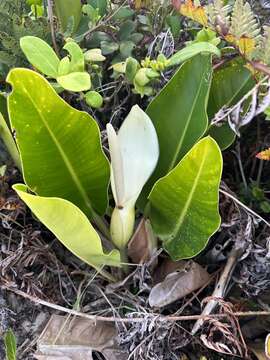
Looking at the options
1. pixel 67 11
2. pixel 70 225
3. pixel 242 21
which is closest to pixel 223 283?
pixel 70 225

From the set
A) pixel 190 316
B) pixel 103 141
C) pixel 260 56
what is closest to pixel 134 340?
pixel 190 316

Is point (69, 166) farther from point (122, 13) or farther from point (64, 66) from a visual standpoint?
point (122, 13)

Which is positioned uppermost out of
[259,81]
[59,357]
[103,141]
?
[259,81]

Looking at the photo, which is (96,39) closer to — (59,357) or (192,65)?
(192,65)

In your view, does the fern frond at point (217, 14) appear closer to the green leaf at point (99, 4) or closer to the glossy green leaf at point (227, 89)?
the glossy green leaf at point (227, 89)

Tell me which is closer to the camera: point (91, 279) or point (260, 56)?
point (260, 56)

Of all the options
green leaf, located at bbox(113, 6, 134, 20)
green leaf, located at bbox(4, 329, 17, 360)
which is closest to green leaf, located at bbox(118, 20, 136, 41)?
green leaf, located at bbox(113, 6, 134, 20)

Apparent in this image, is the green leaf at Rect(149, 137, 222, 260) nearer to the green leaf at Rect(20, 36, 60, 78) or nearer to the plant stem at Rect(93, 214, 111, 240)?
the plant stem at Rect(93, 214, 111, 240)

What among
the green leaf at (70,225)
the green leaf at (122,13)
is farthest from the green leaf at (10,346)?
the green leaf at (122,13)
